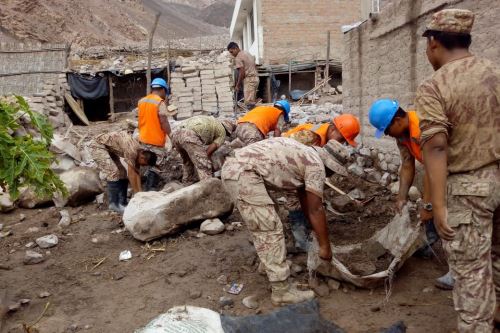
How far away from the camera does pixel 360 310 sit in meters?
3.12

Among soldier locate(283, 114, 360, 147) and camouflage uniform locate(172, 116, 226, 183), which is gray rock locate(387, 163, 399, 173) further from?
camouflage uniform locate(172, 116, 226, 183)

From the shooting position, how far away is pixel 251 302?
3316mm

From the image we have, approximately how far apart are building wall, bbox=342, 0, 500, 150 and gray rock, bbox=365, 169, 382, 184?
1.17 feet

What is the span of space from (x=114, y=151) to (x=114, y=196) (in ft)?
2.01

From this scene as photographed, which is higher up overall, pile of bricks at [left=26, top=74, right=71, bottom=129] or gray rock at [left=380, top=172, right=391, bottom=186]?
pile of bricks at [left=26, top=74, right=71, bottom=129]

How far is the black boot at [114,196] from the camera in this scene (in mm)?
5786

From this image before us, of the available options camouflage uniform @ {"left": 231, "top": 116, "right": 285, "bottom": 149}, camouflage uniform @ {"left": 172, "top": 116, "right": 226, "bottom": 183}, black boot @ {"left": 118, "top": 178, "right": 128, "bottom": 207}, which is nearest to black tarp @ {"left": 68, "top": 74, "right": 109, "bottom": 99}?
black boot @ {"left": 118, "top": 178, "right": 128, "bottom": 207}

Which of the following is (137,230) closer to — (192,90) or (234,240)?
(234,240)

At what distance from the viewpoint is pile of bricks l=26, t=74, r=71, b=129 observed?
37.9ft

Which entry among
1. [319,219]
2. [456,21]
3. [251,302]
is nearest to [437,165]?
[456,21]

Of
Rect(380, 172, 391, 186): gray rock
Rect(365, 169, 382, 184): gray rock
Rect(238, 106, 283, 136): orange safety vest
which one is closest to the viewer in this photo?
Rect(238, 106, 283, 136): orange safety vest

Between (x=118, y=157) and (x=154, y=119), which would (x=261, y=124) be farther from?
(x=118, y=157)

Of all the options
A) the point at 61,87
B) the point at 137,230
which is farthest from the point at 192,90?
the point at 137,230

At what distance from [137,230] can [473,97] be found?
3.37m
